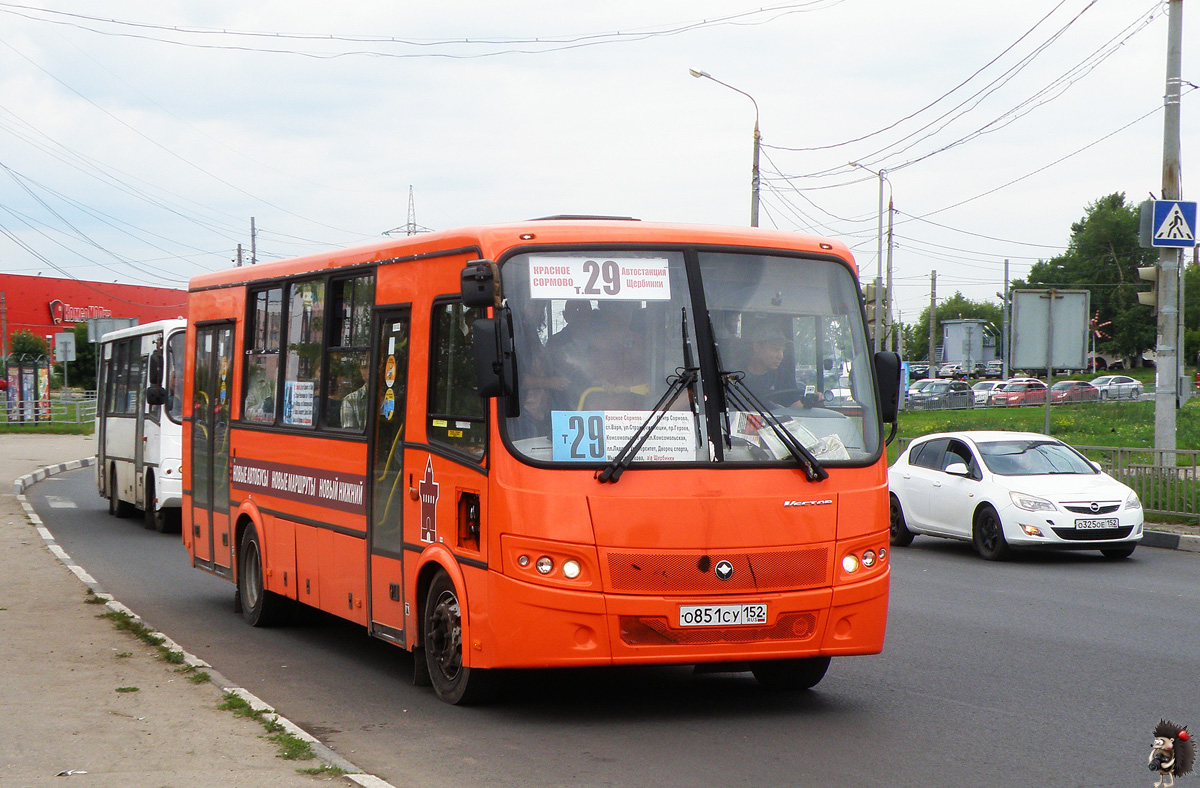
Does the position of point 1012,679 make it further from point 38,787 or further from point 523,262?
point 38,787

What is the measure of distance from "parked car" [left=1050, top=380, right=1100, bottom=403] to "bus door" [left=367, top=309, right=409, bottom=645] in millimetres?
61123

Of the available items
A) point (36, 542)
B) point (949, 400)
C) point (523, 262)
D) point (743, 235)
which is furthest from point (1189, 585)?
point (949, 400)

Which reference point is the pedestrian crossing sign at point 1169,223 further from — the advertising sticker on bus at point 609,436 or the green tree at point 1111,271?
the green tree at point 1111,271

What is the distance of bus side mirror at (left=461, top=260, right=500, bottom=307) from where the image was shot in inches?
283

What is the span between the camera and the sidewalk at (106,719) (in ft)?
19.9

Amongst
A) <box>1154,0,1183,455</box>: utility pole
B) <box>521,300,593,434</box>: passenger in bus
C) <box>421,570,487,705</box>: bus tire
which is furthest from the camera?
<box>1154,0,1183,455</box>: utility pole

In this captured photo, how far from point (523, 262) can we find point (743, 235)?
1282 mm

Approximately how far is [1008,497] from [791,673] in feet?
28.7

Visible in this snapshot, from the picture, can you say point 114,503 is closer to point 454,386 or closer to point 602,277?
point 454,386

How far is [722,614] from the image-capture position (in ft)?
23.8

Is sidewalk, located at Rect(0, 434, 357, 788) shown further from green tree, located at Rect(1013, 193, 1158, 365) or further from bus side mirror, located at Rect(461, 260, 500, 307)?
green tree, located at Rect(1013, 193, 1158, 365)

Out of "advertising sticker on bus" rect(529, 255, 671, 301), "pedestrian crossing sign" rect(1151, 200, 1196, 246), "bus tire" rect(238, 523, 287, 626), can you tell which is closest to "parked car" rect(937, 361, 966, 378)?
"pedestrian crossing sign" rect(1151, 200, 1196, 246)

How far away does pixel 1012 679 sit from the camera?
28.8ft

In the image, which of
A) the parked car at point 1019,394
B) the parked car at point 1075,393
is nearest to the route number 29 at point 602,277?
the parked car at point 1019,394
